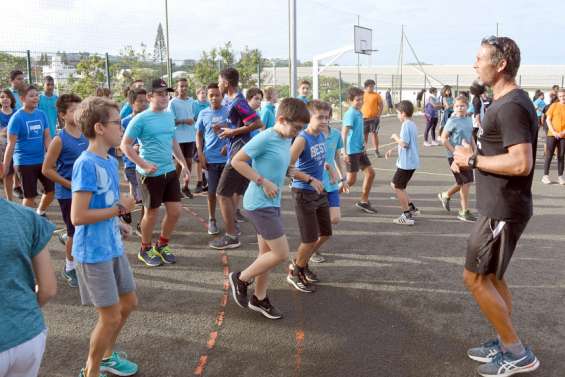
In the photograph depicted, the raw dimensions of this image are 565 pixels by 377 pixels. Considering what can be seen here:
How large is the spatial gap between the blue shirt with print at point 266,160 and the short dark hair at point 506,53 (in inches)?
67.2

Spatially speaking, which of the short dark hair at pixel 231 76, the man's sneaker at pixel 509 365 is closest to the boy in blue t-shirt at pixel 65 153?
the short dark hair at pixel 231 76

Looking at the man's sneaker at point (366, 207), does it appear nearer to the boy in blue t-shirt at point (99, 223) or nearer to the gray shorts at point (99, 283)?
the boy in blue t-shirt at point (99, 223)

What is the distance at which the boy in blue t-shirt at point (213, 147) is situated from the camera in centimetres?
684

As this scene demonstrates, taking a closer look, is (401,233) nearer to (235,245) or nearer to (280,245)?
(235,245)

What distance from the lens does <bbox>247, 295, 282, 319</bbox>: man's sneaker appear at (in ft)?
14.3

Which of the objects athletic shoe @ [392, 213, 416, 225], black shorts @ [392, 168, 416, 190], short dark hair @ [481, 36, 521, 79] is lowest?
athletic shoe @ [392, 213, 416, 225]

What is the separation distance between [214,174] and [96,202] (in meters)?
3.81

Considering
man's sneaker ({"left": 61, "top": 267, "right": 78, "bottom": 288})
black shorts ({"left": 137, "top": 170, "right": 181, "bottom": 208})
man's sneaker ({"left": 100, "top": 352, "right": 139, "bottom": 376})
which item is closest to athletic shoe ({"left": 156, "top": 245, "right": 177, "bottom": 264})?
black shorts ({"left": 137, "top": 170, "right": 181, "bottom": 208})

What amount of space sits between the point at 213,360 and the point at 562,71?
59725 mm

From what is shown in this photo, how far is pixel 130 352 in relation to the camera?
378 centimetres

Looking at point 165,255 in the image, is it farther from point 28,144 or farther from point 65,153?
point 28,144

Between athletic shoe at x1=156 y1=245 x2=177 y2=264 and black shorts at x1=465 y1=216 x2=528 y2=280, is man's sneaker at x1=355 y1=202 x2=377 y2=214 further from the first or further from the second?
black shorts at x1=465 y1=216 x2=528 y2=280

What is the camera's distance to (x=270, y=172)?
415 cm

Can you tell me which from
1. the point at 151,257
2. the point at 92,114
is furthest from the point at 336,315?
the point at 92,114
